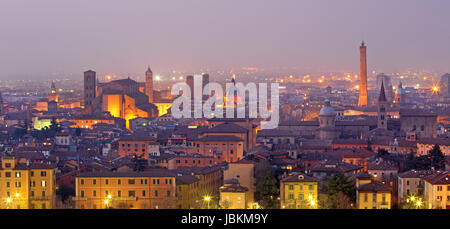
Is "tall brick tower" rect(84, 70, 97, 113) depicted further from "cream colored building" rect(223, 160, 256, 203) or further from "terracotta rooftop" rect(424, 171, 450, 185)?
"terracotta rooftop" rect(424, 171, 450, 185)

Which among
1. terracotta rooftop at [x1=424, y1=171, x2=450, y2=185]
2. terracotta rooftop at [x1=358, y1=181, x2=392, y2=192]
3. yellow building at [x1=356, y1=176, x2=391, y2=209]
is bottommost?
yellow building at [x1=356, y1=176, x2=391, y2=209]

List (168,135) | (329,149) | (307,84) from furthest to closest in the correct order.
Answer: (307,84), (168,135), (329,149)

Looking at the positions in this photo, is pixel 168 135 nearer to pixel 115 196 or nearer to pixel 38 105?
pixel 115 196

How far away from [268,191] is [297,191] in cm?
42

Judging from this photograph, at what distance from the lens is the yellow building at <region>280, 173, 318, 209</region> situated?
11.1 m

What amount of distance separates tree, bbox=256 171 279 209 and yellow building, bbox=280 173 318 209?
157mm

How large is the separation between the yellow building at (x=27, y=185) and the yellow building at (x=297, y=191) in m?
3.14

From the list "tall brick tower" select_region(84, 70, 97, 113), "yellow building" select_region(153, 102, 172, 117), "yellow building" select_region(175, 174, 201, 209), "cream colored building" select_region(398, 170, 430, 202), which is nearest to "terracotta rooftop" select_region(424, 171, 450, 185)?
"cream colored building" select_region(398, 170, 430, 202)

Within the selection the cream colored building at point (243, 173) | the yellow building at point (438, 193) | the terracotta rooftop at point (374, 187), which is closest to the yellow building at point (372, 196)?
the terracotta rooftop at point (374, 187)

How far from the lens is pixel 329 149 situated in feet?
63.3
